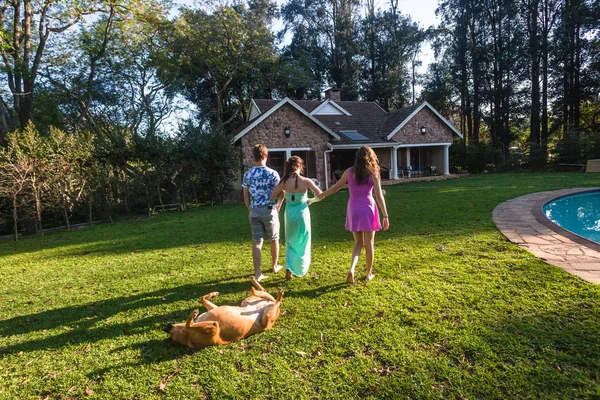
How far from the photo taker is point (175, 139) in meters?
13.8

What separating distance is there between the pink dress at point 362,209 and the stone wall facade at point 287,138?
41.9 feet

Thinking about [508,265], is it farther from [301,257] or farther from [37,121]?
[37,121]

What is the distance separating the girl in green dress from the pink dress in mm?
430

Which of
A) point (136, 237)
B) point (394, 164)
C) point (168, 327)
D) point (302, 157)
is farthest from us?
point (394, 164)

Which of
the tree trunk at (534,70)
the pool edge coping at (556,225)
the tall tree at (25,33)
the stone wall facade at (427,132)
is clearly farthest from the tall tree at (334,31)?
the pool edge coping at (556,225)

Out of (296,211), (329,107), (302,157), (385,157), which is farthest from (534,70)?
(296,211)

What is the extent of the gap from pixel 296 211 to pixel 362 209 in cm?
77

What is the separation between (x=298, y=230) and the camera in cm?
386

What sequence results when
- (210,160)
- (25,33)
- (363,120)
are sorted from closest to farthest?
(25,33), (210,160), (363,120)

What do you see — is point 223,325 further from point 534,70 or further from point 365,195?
point 534,70

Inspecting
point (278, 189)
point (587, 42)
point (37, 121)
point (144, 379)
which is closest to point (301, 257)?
point (278, 189)

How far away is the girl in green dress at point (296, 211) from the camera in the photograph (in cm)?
382

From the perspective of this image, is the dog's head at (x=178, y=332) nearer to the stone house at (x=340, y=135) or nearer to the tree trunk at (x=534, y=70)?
the stone house at (x=340, y=135)

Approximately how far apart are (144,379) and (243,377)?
728mm
